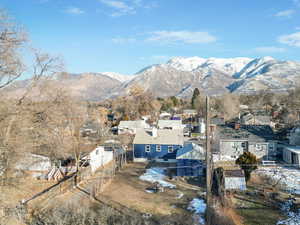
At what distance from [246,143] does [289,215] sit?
1583cm

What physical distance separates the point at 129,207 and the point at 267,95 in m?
75.3

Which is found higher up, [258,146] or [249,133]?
[249,133]

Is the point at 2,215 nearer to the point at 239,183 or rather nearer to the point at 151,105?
the point at 239,183

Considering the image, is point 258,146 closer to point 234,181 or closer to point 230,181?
point 234,181

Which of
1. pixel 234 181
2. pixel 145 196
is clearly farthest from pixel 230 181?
pixel 145 196

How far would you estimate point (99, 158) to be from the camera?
1125 inches

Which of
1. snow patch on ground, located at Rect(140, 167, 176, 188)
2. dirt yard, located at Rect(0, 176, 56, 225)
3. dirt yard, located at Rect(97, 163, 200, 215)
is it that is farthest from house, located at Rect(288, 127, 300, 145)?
dirt yard, located at Rect(0, 176, 56, 225)

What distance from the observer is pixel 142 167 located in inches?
1132

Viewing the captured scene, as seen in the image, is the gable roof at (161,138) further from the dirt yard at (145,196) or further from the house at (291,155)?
the house at (291,155)

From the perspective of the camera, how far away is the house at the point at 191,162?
2453 cm

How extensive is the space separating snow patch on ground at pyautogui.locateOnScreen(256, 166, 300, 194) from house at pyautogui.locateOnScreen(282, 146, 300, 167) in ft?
4.82

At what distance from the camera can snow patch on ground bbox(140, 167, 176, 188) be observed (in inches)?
884

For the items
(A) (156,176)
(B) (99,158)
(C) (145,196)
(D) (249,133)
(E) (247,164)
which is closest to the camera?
(C) (145,196)

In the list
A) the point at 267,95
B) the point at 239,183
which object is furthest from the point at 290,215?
the point at 267,95
